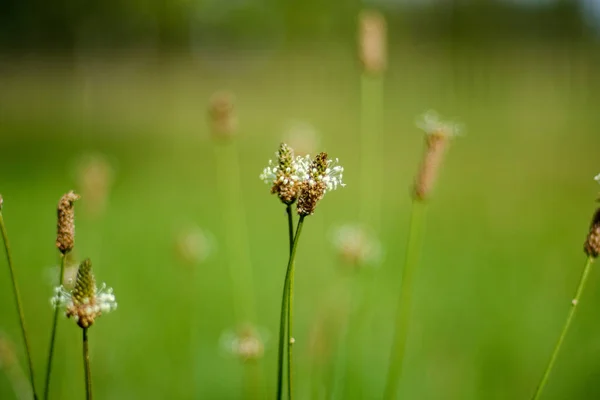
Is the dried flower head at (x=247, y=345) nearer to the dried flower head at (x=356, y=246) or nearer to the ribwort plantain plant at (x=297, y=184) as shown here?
the dried flower head at (x=356, y=246)

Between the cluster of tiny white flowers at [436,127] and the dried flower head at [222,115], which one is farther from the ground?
the cluster of tiny white flowers at [436,127]

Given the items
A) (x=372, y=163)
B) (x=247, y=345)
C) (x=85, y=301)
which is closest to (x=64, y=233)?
(x=85, y=301)

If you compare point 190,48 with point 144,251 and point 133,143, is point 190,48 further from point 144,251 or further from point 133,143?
point 144,251

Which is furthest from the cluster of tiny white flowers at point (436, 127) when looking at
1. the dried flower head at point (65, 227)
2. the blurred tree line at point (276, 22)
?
the blurred tree line at point (276, 22)

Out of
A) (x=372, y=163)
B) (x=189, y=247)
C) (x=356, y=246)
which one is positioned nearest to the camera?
(x=356, y=246)

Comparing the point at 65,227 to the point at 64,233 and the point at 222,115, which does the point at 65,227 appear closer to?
the point at 64,233

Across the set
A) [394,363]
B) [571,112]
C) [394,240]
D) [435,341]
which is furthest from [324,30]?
[394,363]

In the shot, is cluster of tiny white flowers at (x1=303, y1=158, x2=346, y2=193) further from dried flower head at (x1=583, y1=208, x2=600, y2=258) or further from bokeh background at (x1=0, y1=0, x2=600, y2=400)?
bokeh background at (x1=0, y1=0, x2=600, y2=400)

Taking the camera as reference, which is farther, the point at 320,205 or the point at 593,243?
the point at 320,205
